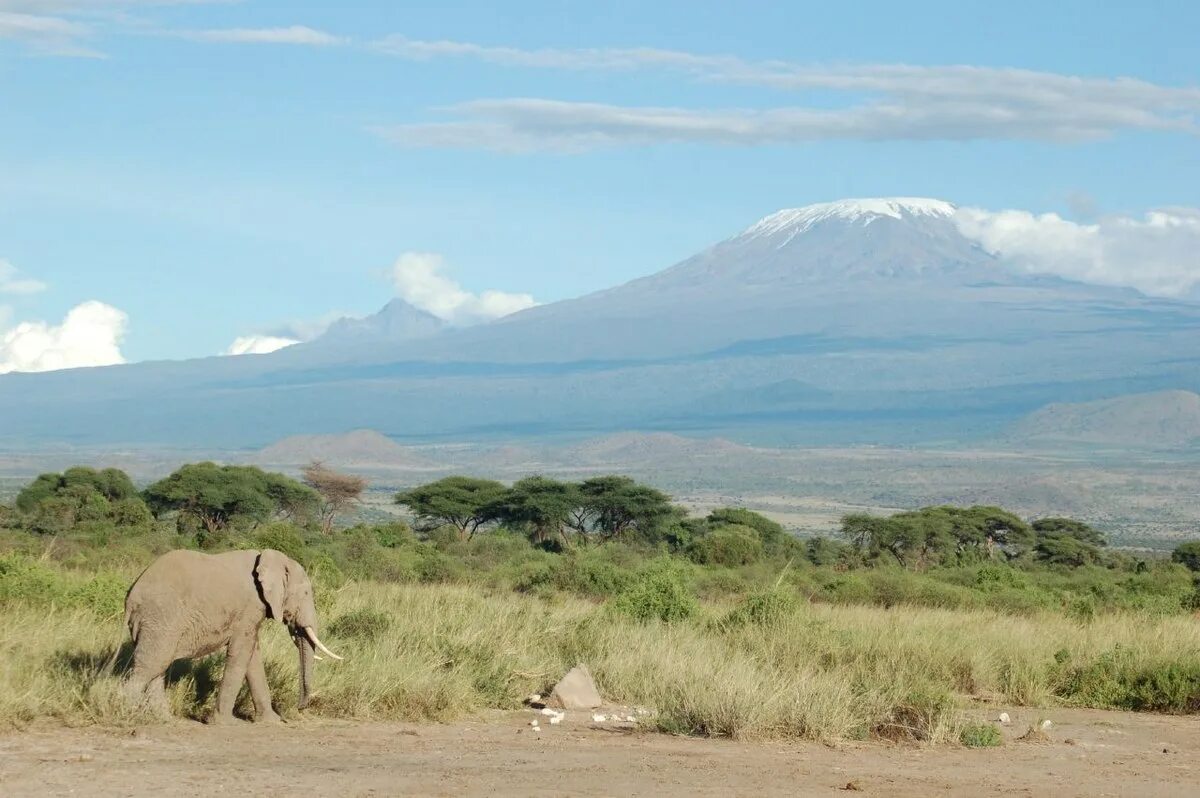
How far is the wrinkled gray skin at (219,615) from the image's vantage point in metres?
11.3

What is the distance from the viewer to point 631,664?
46.2 ft

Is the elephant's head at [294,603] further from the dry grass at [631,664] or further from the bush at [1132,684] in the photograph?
the bush at [1132,684]

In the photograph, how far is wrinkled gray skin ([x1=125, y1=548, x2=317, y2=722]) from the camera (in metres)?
11.3

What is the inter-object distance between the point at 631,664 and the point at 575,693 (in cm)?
78

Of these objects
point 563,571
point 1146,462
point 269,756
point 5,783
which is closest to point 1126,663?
point 269,756

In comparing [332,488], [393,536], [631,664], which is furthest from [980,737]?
[332,488]

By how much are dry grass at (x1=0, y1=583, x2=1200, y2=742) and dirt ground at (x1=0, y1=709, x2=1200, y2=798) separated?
0.29m

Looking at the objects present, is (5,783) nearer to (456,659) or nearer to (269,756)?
(269,756)

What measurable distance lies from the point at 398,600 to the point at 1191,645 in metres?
7.33

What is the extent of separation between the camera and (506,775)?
10.7m

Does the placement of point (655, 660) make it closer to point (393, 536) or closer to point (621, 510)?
point (393, 536)

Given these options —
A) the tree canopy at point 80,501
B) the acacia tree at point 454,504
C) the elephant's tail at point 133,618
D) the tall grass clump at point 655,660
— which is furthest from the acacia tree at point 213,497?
the elephant's tail at point 133,618

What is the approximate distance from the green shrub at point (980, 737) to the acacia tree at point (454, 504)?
1436 inches

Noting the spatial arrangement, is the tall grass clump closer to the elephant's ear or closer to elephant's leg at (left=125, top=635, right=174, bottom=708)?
elephant's leg at (left=125, top=635, right=174, bottom=708)
